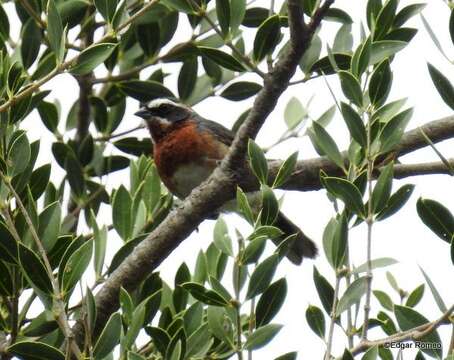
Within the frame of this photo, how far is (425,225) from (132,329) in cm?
98

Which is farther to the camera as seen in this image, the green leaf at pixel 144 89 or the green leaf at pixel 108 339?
the green leaf at pixel 144 89

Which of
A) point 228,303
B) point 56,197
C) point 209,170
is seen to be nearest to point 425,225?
point 228,303

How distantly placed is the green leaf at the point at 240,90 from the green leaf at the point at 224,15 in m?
1.21

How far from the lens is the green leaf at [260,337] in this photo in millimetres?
3064

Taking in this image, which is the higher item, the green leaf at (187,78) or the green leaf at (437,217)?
the green leaf at (187,78)

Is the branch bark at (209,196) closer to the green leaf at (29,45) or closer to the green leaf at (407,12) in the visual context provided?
the green leaf at (407,12)

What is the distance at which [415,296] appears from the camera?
3.59m

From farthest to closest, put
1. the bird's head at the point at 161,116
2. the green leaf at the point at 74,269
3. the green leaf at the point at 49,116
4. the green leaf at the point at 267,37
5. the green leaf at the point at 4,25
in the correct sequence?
the bird's head at the point at 161,116
the green leaf at the point at 49,116
the green leaf at the point at 4,25
the green leaf at the point at 267,37
the green leaf at the point at 74,269

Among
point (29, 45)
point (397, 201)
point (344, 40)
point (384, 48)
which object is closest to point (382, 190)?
point (397, 201)

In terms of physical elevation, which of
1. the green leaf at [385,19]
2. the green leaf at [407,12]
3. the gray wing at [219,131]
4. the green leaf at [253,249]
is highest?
the gray wing at [219,131]

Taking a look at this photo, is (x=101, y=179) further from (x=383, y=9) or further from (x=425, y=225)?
(x=425, y=225)

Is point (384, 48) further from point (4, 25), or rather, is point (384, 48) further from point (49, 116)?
point (49, 116)

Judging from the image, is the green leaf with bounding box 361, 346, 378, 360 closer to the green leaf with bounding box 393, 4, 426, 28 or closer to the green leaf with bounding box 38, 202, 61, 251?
the green leaf with bounding box 38, 202, 61, 251

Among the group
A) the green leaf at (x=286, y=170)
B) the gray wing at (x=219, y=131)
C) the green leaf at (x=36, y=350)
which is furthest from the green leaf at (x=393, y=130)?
the gray wing at (x=219, y=131)
